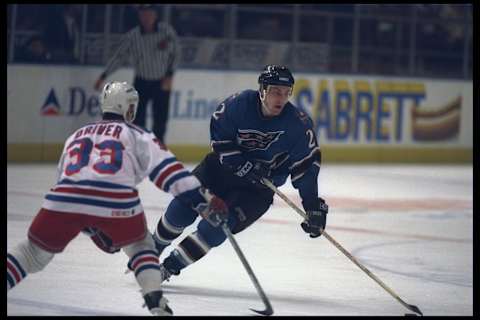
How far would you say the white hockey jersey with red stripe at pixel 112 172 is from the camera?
16.6 feet

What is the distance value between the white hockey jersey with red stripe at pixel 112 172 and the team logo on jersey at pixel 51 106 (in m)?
8.56

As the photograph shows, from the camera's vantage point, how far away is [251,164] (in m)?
6.40

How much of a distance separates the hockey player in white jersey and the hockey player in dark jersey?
3.75 ft

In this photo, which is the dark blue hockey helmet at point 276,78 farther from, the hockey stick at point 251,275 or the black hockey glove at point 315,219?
the hockey stick at point 251,275

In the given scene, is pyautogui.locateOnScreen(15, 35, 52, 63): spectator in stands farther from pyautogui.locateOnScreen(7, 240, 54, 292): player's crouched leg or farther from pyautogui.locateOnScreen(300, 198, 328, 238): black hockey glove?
pyautogui.locateOnScreen(7, 240, 54, 292): player's crouched leg

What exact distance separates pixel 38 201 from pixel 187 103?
467cm

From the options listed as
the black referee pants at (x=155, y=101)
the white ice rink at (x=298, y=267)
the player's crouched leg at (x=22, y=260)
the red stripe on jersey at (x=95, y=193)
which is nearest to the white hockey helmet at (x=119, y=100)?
the red stripe on jersey at (x=95, y=193)

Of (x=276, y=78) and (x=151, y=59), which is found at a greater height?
(x=276, y=78)

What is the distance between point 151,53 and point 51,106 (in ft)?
3.87

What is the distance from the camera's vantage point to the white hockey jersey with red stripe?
5.05 m

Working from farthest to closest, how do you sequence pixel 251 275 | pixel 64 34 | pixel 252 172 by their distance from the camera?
pixel 64 34 < pixel 252 172 < pixel 251 275

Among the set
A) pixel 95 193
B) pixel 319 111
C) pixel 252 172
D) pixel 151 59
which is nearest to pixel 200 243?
pixel 252 172

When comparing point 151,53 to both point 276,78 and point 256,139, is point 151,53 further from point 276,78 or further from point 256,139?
point 276,78

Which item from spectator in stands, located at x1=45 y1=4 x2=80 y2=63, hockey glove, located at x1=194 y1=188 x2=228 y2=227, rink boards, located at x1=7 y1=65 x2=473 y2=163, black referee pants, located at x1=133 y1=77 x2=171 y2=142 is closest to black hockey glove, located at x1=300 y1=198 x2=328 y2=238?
hockey glove, located at x1=194 y1=188 x2=228 y2=227
